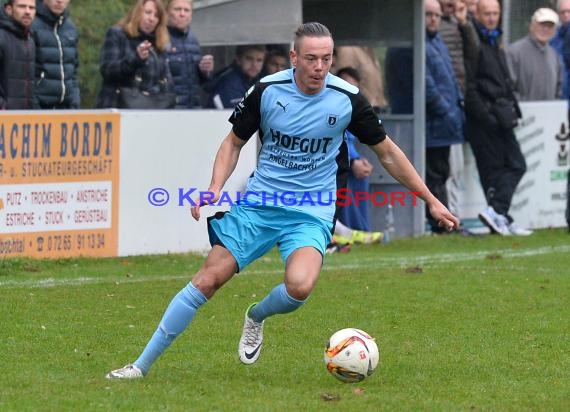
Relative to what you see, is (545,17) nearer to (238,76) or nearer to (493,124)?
(493,124)

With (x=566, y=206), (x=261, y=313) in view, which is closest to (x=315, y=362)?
(x=261, y=313)

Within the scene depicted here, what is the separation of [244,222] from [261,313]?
1.95ft

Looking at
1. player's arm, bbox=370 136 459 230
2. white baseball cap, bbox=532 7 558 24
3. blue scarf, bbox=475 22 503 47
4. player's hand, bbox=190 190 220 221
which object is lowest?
player's hand, bbox=190 190 220 221

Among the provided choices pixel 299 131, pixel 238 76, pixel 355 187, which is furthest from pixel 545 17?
pixel 299 131

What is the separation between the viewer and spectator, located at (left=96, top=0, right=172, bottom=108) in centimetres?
1447

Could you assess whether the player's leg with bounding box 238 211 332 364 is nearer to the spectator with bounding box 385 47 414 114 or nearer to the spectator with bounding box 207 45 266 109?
the spectator with bounding box 207 45 266 109

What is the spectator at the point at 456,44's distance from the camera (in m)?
17.4

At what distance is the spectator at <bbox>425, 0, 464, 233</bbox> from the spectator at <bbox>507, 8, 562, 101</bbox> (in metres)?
1.34

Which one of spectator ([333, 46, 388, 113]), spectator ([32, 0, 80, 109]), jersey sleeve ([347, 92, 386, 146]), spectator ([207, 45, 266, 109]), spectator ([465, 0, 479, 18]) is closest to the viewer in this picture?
jersey sleeve ([347, 92, 386, 146])

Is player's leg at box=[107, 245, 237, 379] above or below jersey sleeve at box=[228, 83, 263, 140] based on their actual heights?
below

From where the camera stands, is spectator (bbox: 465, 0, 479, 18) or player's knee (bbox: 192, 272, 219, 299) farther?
spectator (bbox: 465, 0, 479, 18)

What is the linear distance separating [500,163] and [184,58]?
181 inches

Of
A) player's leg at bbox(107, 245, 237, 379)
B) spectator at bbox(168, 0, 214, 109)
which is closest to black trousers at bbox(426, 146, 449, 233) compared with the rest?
spectator at bbox(168, 0, 214, 109)

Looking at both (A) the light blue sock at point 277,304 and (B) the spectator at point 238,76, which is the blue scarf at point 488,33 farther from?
(A) the light blue sock at point 277,304
